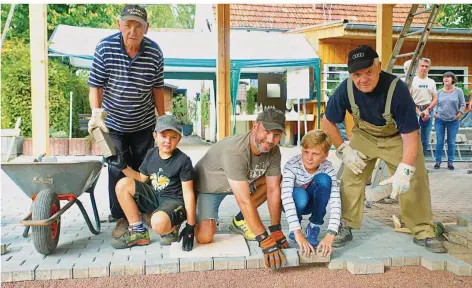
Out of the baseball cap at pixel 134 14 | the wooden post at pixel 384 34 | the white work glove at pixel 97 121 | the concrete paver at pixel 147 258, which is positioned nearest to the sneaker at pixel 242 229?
the concrete paver at pixel 147 258

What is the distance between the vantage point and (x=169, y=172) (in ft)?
11.5

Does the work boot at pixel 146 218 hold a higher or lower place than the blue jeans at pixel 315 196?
lower

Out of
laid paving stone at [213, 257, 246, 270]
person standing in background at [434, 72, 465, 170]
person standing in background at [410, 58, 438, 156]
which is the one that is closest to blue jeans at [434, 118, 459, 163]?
person standing in background at [434, 72, 465, 170]

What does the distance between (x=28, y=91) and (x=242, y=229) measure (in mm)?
8690

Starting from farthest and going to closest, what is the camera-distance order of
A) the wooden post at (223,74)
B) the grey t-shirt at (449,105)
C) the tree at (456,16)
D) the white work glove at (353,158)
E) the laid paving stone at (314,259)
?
the tree at (456,16) < the grey t-shirt at (449,105) < the wooden post at (223,74) < the white work glove at (353,158) < the laid paving stone at (314,259)

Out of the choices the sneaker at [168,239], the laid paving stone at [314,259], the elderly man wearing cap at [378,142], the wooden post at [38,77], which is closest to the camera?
the laid paving stone at [314,259]

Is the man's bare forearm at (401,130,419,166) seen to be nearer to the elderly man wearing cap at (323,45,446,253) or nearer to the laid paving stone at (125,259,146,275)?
the elderly man wearing cap at (323,45,446,253)

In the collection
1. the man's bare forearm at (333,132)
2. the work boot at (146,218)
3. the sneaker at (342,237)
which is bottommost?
the sneaker at (342,237)

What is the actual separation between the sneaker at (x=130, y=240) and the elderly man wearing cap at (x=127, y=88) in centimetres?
21

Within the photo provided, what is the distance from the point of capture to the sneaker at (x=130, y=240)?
3.48 meters

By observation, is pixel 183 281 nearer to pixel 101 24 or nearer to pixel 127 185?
pixel 127 185

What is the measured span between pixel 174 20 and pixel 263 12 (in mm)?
27803

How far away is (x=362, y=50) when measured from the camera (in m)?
3.34

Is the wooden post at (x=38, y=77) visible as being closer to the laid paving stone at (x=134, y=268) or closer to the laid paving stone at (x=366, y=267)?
the laid paving stone at (x=134, y=268)
